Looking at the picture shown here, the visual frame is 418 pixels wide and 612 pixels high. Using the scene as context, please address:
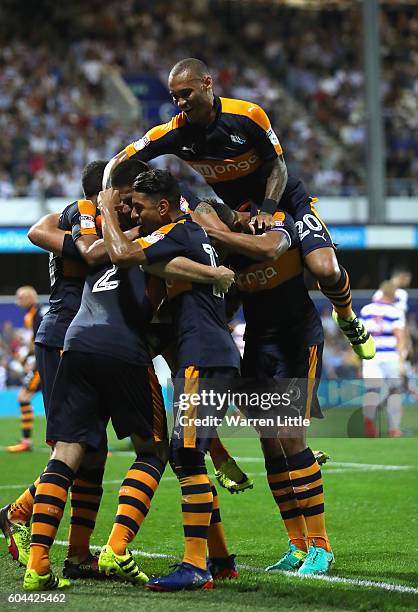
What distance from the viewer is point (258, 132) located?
22.9ft

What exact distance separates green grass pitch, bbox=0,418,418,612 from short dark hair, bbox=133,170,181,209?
84.0 inches

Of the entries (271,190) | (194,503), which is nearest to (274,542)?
(194,503)

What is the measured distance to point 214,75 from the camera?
29391mm

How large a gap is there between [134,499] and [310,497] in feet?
3.66

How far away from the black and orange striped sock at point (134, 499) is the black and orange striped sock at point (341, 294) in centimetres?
175

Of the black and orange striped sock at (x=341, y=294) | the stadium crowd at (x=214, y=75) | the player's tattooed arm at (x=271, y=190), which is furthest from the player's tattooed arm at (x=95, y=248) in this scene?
the stadium crowd at (x=214, y=75)

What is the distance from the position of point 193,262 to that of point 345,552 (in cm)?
242

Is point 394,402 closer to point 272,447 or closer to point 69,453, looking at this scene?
point 272,447

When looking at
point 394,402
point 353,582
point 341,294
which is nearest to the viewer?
point 353,582

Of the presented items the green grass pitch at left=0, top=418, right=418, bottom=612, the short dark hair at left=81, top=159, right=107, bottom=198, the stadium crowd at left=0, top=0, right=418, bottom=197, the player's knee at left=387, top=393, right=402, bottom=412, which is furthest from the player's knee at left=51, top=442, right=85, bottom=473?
the stadium crowd at left=0, top=0, right=418, bottom=197

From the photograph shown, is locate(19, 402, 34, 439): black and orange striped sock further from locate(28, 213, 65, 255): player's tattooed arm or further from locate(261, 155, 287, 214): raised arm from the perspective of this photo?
locate(261, 155, 287, 214): raised arm

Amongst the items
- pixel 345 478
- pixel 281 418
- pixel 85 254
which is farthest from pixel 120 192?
pixel 345 478

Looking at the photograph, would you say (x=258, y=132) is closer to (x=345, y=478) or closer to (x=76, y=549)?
(x=76, y=549)

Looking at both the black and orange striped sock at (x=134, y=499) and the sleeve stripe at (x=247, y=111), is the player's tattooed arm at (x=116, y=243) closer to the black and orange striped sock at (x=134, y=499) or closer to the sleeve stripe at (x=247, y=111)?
the black and orange striped sock at (x=134, y=499)
